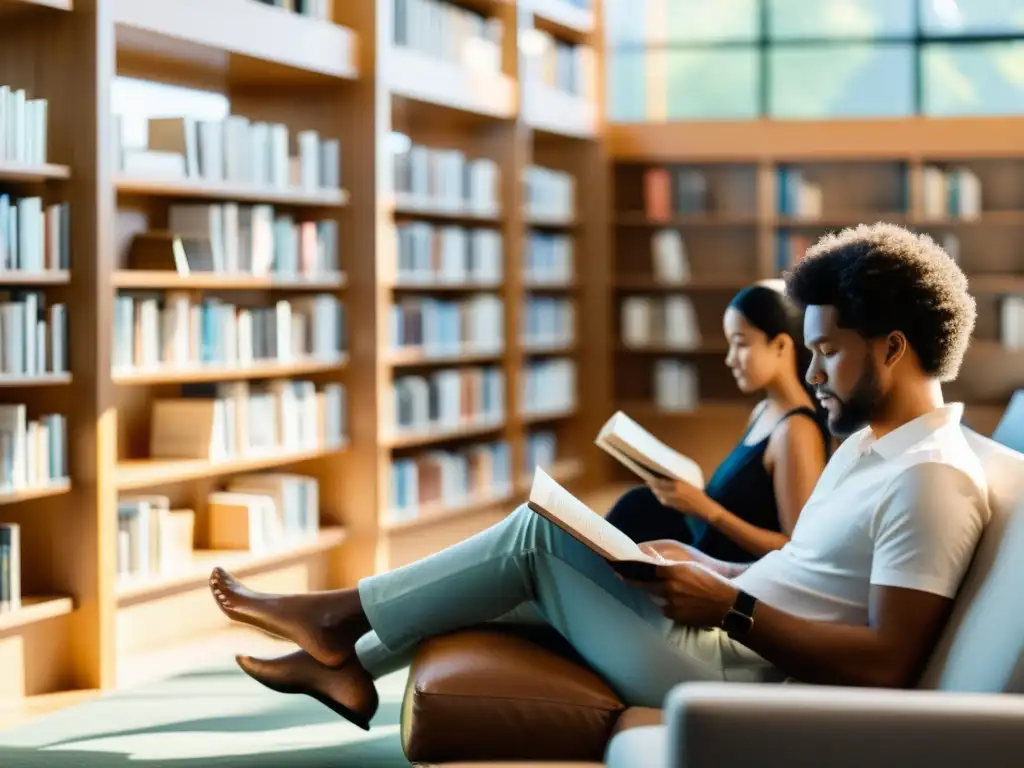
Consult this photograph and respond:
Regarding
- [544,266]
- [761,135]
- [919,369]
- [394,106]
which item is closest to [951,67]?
[761,135]

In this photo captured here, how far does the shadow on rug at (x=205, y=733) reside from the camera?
12.8ft

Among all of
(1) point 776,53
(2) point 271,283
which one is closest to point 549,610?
(2) point 271,283

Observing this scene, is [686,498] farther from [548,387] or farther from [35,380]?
[548,387]

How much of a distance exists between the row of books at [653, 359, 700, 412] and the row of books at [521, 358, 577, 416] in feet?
2.08

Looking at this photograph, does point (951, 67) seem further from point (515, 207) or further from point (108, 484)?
point (108, 484)

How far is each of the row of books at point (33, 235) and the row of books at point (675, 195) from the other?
17.1ft

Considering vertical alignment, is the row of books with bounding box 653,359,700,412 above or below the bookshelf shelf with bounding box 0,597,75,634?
above

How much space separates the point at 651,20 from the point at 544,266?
2.16 meters

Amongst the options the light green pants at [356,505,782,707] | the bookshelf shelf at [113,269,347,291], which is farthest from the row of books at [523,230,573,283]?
the light green pants at [356,505,782,707]

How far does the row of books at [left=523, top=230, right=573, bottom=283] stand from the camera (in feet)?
27.4

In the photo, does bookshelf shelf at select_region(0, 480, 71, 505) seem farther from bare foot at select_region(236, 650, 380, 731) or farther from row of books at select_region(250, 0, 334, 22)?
row of books at select_region(250, 0, 334, 22)

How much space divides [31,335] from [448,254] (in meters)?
2.92

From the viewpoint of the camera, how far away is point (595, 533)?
259cm

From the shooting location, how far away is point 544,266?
28.2 feet
